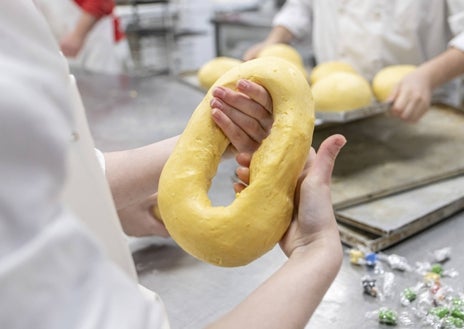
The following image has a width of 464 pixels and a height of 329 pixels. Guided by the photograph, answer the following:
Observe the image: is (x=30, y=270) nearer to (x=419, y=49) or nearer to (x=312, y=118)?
(x=312, y=118)

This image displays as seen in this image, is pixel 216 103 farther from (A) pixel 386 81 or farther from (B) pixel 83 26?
(B) pixel 83 26

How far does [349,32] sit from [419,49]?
0.26 meters

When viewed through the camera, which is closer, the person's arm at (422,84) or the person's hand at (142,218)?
the person's hand at (142,218)

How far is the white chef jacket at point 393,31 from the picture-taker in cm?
181

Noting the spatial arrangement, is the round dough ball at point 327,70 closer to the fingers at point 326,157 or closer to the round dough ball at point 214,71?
the round dough ball at point 214,71

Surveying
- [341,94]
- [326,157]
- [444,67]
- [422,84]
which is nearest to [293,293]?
[326,157]

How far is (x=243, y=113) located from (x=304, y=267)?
263mm

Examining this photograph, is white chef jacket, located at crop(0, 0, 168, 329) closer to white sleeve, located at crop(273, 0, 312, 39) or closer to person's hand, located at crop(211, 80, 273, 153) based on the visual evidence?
person's hand, located at crop(211, 80, 273, 153)

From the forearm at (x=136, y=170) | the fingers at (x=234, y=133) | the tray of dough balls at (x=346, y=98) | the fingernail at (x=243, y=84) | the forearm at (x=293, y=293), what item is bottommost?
the tray of dough balls at (x=346, y=98)

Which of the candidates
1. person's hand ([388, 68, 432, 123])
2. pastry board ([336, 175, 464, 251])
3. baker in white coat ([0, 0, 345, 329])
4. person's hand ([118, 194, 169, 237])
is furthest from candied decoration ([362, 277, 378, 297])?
person's hand ([388, 68, 432, 123])

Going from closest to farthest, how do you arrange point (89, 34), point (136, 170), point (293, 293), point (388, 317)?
point (293, 293), point (388, 317), point (136, 170), point (89, 34)

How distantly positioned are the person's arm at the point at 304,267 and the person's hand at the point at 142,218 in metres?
0.41

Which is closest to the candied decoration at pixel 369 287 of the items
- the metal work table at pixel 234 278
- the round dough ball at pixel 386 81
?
the metal work table at pixel 234 278

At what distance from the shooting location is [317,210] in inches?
26.5
